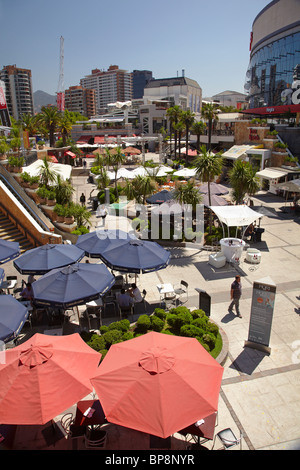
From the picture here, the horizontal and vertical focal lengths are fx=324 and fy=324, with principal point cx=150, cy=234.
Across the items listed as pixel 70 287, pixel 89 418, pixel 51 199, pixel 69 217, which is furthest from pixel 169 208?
pixel 89 418

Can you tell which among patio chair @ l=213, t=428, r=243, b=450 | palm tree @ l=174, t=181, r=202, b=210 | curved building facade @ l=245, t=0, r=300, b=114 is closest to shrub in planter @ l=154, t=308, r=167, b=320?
patio chair @ l=213, t=428, r=243, b=450

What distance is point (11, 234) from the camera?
1862cm

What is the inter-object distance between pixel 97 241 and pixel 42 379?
7.58 m

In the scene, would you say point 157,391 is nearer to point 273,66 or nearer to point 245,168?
point 245,168

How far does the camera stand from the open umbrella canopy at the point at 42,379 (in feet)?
19.0

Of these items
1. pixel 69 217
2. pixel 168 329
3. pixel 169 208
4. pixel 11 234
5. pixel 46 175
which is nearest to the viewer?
pixel 168 329

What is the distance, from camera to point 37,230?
17891 millimetres

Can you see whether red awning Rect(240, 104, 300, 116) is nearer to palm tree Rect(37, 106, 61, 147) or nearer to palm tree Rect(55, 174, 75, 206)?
palm tree Rect(37, 106, 61, 147)

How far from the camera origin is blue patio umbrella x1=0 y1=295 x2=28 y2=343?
794 cm

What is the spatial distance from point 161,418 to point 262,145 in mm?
35827

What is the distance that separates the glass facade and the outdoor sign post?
1658 inches

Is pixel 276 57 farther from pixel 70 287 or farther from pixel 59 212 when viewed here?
pixel 70 287

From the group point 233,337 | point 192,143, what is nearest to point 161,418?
point 233,337

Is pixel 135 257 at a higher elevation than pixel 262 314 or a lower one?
higher
